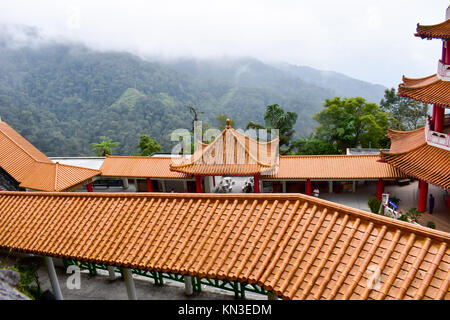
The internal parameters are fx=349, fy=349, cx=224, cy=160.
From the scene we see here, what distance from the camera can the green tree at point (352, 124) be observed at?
1113 inches

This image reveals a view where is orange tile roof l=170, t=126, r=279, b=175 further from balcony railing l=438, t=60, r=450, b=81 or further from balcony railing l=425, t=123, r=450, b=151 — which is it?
balcony railing l=438, t=60, r=450, b=81

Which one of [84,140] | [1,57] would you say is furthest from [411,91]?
[1,57]

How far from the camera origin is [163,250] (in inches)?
238

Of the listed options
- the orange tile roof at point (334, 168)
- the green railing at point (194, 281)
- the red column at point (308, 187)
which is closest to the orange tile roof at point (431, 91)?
the orange tile roof at point (334, 168)

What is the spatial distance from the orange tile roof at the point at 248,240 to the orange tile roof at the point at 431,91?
33.4ft

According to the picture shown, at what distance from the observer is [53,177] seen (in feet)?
59.2

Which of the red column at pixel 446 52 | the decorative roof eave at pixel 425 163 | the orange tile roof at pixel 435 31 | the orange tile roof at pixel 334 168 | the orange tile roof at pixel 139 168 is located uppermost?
the orange tile roof at pixel 435 31

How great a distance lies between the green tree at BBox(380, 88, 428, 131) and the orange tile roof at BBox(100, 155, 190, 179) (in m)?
27.6

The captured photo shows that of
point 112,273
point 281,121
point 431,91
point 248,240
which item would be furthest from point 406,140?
point 281,121

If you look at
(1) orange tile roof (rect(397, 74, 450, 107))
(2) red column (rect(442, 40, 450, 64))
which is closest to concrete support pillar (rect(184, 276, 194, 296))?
(1) orange tile roof (rect(397, 74, 450, 107))

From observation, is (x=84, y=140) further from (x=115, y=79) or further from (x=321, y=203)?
(x=321, y=203)

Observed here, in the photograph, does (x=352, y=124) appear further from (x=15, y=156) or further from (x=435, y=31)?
(x=15, y=156)

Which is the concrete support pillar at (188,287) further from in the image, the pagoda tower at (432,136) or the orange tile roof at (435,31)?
Answer: the orange tile roof at (435,31)
